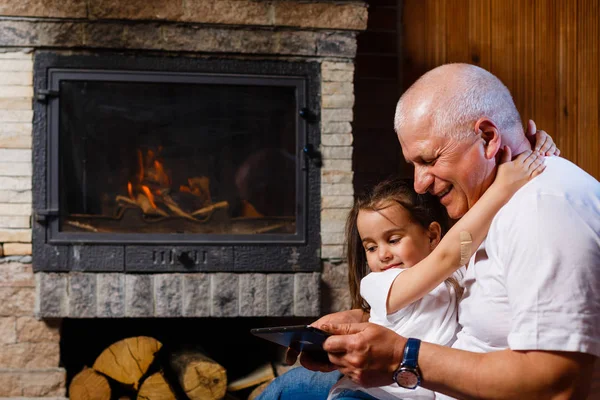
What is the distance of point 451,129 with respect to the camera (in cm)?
128

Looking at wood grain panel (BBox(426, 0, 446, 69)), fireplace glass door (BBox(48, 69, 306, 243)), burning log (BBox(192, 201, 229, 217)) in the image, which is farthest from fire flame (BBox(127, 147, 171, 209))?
wood grain panel (BBox(426, 0, 446, 69))

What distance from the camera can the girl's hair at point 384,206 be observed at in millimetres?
1731

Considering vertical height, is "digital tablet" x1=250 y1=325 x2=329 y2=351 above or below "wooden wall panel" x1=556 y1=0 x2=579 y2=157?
below

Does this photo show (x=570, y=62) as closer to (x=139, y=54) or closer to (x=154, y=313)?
(x=139, y=54)

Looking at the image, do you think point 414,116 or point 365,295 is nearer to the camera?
point 414,116

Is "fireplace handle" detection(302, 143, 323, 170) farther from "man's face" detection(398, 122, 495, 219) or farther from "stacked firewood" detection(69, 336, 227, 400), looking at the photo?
"man's face" detection(398, 122, 495, 219)

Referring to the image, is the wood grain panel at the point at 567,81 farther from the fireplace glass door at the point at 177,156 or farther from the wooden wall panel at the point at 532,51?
the fireplace glass door at the point at 177,156

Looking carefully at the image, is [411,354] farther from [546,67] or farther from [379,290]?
[546,67]

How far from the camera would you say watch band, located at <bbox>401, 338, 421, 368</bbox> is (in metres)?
1.19

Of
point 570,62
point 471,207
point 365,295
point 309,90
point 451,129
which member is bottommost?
point 365,295

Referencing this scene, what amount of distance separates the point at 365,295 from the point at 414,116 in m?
0.46

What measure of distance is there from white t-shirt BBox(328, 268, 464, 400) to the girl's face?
0.11 meters

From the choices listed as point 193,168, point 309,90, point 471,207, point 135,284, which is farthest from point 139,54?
point 471,207

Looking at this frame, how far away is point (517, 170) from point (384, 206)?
20.5 inches
